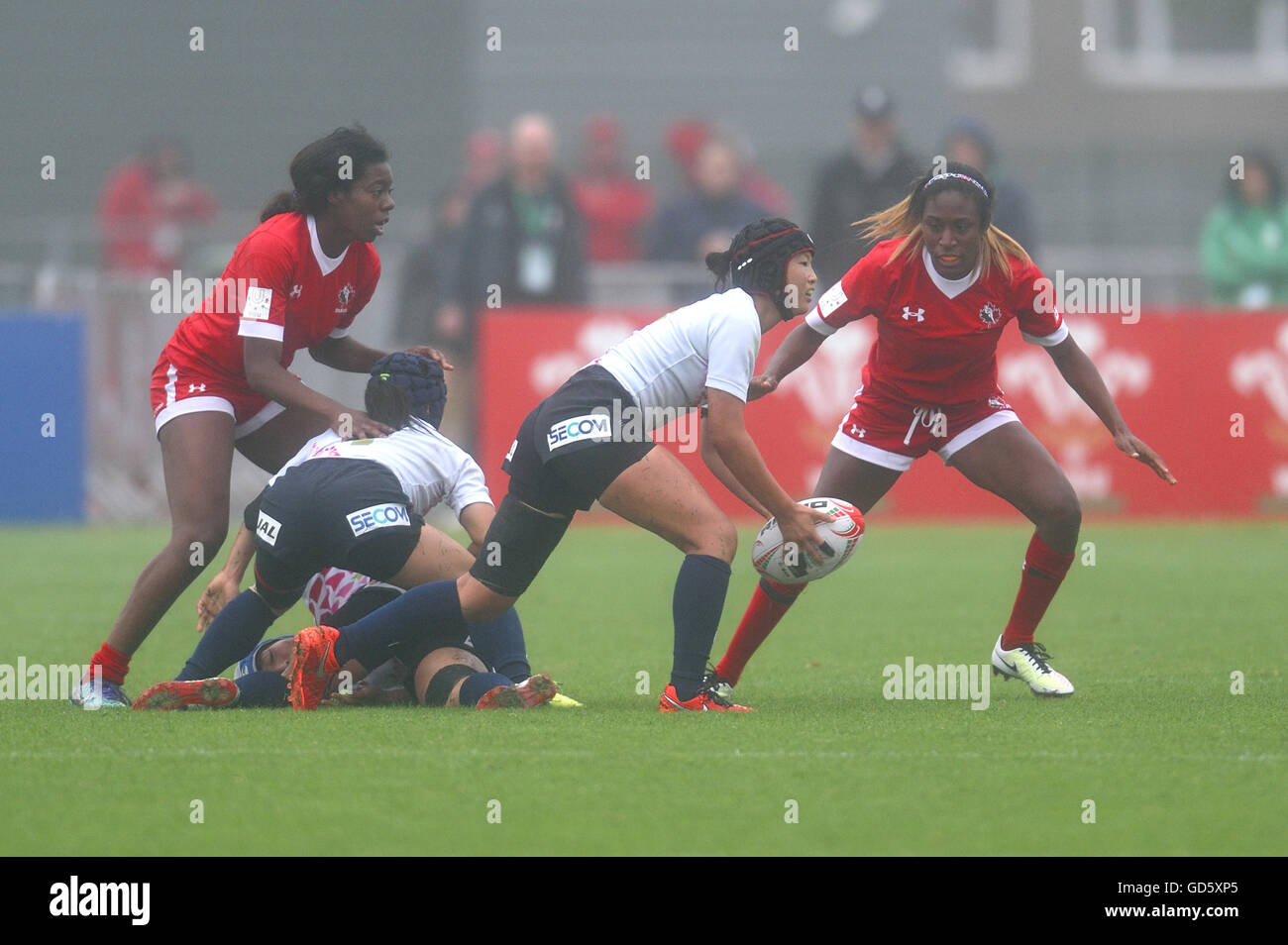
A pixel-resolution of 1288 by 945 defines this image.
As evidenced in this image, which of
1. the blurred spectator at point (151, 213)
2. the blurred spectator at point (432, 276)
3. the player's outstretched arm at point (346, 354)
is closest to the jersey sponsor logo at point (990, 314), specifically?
the player's outstretched arm at point (346, 354)

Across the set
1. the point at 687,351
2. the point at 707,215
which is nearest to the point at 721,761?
the point at 687,351

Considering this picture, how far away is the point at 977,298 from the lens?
7305 mm

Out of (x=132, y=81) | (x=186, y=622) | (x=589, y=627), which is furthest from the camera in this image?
(x=132, y=81)

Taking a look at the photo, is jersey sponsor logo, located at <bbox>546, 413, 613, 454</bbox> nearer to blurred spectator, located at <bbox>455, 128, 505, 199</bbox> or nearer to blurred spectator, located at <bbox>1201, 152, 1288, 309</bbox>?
blurred spectator, located at <bbox>1201, 152, 1288, 309</bbox>

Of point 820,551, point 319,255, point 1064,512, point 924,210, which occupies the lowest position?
point 820,551

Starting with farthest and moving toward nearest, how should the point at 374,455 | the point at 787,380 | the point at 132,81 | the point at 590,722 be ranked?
the point at 132,81, the point at 787,380, the point at 374,455, the point at 590,722

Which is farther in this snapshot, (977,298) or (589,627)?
(589,627)

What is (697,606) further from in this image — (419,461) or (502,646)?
(419,461)

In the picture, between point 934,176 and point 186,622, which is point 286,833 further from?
point 186,622

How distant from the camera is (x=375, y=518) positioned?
681 centimetres

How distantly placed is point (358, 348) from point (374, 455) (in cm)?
86

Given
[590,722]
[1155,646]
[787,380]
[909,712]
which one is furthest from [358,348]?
[787,380]

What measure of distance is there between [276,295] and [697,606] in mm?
1926

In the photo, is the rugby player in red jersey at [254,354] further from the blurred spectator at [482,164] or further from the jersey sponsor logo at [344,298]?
the blurred spectator at [482,164]
